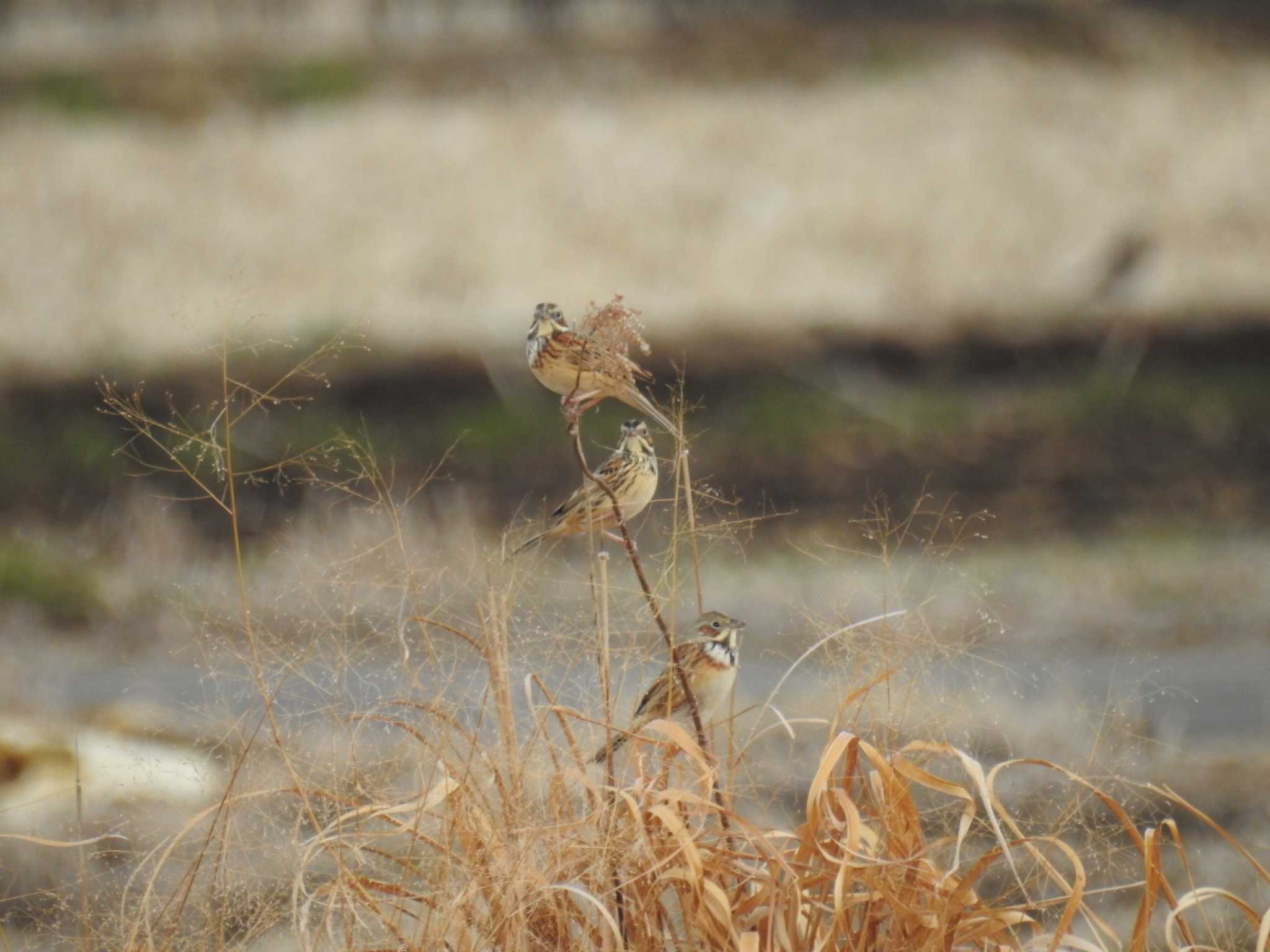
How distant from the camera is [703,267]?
28.9ft

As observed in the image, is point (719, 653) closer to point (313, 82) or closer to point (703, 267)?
point (703, 267)

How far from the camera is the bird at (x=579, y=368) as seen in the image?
1908 millimetres

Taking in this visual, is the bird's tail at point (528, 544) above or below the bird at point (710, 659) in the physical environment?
above

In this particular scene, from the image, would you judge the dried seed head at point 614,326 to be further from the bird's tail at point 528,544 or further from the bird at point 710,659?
the bird at point 710,659

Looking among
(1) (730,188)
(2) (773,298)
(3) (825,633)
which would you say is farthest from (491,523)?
(3) (825,633)

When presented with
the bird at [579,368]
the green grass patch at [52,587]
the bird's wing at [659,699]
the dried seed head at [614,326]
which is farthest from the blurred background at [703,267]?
the dried seed head at [614,326]

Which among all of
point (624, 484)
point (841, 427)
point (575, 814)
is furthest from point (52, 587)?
point (575, 814)

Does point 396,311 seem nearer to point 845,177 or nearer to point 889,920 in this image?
point 845,177

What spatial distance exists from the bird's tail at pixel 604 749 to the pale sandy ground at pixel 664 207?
6.35 metres

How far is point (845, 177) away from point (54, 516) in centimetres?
466

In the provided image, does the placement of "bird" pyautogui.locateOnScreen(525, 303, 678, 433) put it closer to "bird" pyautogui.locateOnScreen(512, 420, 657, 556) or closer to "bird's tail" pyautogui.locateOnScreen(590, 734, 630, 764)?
"bird" pyautogui.locateOnScreen(512, 420, 657, 556)

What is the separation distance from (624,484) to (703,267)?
6188 millimetres

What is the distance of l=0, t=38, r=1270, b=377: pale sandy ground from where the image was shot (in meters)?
8.63

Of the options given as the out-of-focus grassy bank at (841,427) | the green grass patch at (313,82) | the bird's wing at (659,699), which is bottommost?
the out-of-focus grassy bank at (841,427)
